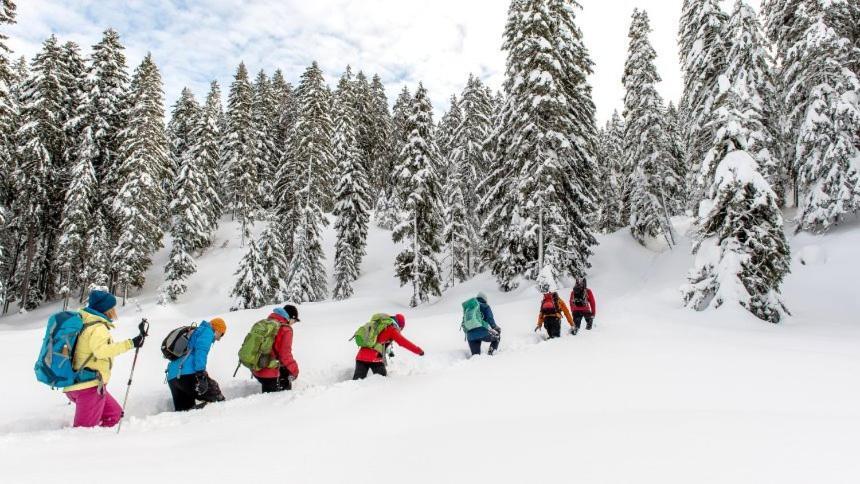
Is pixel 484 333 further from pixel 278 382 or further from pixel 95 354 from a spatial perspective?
pixel 95 354

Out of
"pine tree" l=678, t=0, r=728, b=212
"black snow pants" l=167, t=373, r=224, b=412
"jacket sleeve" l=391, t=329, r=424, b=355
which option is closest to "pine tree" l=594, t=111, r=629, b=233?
"pine tree" l=678, t=0, r=728, b=212

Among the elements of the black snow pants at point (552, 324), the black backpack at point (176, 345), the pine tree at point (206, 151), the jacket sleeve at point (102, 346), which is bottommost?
the black snow pants at point (552, 324)

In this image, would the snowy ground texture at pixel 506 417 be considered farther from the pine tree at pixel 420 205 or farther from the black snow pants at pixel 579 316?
the pine tree at pixel 420 205

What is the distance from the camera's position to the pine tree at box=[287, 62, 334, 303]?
32281mm

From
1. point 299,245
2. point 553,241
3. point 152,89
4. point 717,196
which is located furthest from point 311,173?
point 717,196

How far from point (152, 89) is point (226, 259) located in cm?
1835

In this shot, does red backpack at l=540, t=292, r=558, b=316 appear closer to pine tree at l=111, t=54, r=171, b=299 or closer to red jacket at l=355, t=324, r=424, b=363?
red jacket at l=355, t=324, r=424, b=363

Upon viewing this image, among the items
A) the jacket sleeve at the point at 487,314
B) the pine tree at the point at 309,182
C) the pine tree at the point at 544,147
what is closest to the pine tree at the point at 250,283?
the pine tree at the point at 309,182

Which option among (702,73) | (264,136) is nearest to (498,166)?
(702,73)

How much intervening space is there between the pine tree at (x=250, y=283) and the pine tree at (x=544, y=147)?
56.1 feet

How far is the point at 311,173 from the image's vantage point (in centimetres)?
3316

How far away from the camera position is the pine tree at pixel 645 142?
95.7 feet

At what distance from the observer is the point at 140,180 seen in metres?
29.8

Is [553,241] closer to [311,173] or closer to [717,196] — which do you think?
[717,196]
